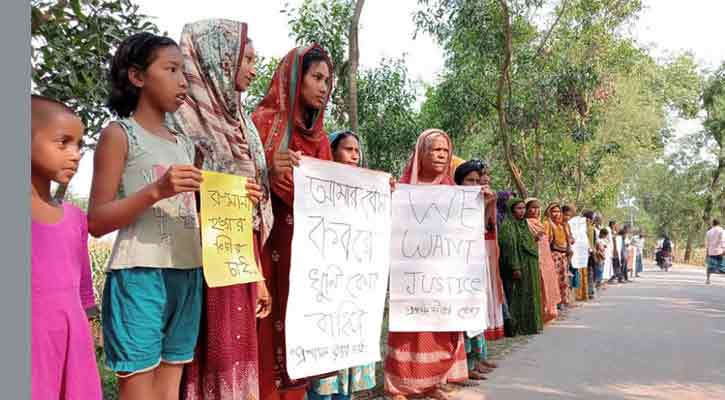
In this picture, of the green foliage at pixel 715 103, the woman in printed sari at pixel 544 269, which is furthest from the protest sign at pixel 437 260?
the green foliage at pixel 715 103

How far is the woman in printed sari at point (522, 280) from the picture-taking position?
29.9ft

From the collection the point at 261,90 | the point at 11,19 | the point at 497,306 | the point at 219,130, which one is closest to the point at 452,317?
the point at 497,306

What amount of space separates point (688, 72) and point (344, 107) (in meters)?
35.5

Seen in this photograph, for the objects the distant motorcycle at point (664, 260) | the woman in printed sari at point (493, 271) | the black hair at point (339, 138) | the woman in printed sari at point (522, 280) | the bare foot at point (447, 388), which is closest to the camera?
the black hair at point (339, 138)

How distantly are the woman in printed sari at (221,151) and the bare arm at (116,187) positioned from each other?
368 millimetres

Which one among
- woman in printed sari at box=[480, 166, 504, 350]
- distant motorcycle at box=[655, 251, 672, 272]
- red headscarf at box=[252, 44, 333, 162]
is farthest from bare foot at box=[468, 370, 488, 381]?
distant motorcycle at box=[655, 251, 672, 272]

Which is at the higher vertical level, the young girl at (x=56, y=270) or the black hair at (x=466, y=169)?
the black hair at (x=466, y=169)

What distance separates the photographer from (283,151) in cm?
327

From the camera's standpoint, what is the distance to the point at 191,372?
2779 mm

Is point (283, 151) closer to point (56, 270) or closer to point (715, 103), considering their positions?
point (56, 270)

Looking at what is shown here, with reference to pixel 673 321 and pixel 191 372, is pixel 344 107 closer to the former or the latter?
pixel 673 321

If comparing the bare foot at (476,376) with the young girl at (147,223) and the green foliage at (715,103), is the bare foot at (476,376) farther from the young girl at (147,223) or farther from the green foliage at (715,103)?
the green foliage at (715,103)

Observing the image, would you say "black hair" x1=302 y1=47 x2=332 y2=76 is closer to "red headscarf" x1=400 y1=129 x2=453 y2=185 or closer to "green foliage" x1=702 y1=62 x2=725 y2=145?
"red headscarf" x1=400 y1=129 x2=453 y2=185

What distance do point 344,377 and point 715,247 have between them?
19.4 metres
